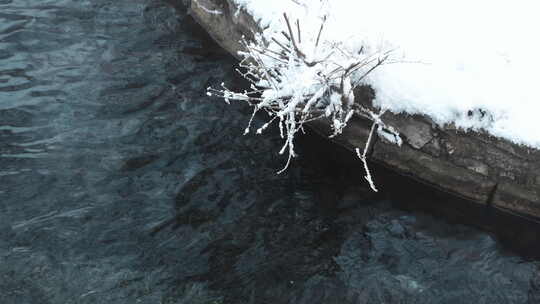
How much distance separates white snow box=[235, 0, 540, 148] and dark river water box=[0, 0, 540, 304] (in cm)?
86

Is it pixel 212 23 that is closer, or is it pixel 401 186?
pixel 401 186

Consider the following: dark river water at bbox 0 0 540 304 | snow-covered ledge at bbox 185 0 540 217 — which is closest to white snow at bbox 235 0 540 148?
snow-covered ledge at bbox 185 0 540 217

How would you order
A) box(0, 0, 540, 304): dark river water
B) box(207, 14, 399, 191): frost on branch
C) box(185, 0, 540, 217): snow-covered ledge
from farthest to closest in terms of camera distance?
1. box(185, 0, 540, 217): snow-covered ledge
2. box(207, 14, 399, 191): frost on branch
3. box(0, 0, 540, 304): dark river water

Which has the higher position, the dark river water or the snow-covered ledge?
the snow-covered ledge

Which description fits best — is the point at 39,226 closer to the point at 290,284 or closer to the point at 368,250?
the point at 290,284

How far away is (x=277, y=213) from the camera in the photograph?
502 cm

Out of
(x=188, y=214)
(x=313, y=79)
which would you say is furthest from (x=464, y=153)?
(x=188, y=214)


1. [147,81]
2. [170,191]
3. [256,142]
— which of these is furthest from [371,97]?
[147,81]

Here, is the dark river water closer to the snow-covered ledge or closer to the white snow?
the snow-covered ledge

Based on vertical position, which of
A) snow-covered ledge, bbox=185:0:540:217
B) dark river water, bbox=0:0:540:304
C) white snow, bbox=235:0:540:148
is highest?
white snow, bbox=235:0:540:148

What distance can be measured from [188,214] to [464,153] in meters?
2.40

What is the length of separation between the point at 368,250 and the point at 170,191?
1756 millimetres

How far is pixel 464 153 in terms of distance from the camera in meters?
5.04

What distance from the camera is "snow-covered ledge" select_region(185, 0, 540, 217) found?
4.88 meters
